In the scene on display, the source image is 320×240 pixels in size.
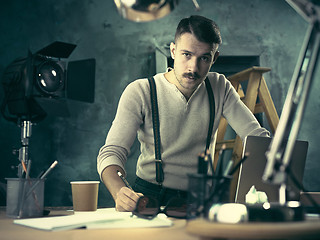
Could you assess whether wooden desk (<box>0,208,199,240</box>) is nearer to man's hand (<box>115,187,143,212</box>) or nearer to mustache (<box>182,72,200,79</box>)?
man's hand (<box>115,187,143,212</box>)

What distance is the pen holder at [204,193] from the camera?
30.2 inches

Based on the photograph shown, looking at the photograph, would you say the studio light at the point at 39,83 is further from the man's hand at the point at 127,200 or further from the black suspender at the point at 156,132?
the man's hand at the point at 127,200

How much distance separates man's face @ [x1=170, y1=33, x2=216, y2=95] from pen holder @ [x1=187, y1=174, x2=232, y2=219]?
94 cm

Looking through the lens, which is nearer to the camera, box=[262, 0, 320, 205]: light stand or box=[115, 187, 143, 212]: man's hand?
box=[262, 0, 320, 205]: light stand

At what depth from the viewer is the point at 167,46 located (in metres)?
3.54

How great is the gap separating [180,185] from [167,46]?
206cm

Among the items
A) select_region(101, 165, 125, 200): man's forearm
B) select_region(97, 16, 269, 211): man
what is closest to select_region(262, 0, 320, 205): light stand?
select_region(101, 165, 125, 200): man's forearm

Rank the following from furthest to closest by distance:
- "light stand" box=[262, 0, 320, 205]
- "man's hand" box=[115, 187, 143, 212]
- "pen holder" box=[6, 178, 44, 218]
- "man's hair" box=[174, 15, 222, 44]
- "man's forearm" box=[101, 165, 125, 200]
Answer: "man's hair" box=[174, 15, 222, 44], "man's forearm" box=[101, 165, 125, 200], "man's hand" box=[115, 187, 143, 212], "pen holder" box=[6, 178, 44, 218], "light stand" box=[262, 0, 320, 205]

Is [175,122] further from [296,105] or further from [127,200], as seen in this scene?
[296,105]

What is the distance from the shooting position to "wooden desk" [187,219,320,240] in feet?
1.83

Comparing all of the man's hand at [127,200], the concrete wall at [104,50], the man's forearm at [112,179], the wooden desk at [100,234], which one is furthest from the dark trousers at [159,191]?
the concrete wall at [104,50]

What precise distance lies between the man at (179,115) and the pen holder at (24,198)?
444mm

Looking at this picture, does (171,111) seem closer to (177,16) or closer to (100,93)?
(100,93)

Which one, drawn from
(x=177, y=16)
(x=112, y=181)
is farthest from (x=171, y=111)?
(x=177, y=16)
